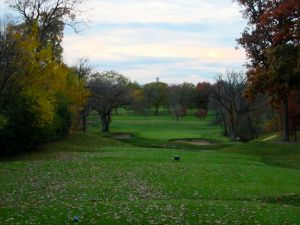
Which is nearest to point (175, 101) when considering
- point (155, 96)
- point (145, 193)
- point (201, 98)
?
point (155, 96)

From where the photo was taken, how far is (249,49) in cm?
4619

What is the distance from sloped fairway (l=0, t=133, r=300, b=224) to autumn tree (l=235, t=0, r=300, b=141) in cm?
924

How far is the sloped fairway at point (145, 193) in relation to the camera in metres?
13.7

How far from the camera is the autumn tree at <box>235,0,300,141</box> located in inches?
1454

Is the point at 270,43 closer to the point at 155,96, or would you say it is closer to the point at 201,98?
the point at 201,98

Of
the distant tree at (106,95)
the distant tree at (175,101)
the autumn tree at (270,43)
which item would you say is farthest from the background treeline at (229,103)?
the distant tree at (175,101)

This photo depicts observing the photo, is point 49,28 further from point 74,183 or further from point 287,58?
point 74,183

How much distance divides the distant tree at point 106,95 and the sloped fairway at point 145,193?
149 ft

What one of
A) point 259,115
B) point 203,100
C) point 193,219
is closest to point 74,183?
point 193,219

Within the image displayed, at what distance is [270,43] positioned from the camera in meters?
45.5

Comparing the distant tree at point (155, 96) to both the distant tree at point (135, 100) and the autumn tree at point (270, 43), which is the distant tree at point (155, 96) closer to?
the distant tree at point (135, 100)

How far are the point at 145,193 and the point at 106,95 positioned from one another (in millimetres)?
61180

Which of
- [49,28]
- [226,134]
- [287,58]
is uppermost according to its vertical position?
[49,28]

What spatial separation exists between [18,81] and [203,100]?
112m
